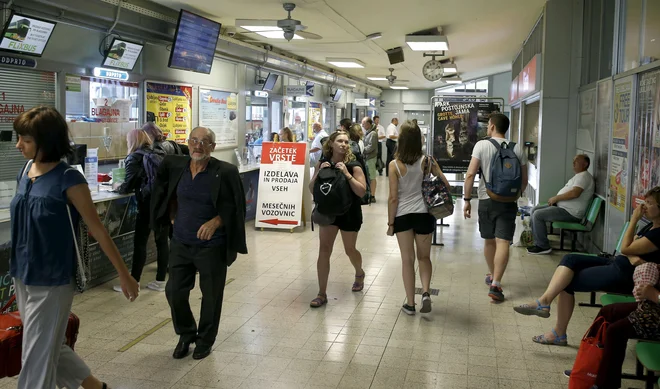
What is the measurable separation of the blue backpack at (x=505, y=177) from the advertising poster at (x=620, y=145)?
100 centimetres

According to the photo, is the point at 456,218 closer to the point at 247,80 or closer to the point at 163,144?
the point at 247,80

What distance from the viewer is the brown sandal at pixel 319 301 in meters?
5.36

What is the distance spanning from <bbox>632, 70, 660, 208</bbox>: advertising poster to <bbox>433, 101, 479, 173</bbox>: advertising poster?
401cm

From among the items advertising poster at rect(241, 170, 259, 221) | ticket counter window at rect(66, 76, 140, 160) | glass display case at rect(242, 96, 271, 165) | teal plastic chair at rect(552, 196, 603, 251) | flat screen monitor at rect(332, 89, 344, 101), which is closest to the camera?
ticket counter window at rect(66, 76, 140, 160)

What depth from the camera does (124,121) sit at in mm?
7691

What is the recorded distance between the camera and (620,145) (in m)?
5.96

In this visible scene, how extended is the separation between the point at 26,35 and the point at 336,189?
Answer: 10.3 ft

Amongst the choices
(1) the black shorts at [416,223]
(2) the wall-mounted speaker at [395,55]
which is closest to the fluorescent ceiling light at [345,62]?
(2) the wall-mounted speaker at [395,55]

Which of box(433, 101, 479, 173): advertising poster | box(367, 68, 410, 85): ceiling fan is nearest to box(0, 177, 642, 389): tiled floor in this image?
box(433, 101, 479, 173): advertising poster

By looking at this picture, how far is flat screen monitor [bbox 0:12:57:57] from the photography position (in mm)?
5508

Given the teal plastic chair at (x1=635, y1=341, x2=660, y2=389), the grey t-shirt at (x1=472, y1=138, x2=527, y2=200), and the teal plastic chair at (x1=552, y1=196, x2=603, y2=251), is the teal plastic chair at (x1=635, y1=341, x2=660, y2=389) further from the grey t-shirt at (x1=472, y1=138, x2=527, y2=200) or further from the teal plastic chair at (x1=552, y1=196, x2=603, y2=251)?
the teal plastic chair at (x1=552, y1=196, x2=603, y2=251)

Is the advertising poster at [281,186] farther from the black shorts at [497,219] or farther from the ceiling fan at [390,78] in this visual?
the ceiling fan at [390,78]

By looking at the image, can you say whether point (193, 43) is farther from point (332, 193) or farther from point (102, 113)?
point (332, 193)

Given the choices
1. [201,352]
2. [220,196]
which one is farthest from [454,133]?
[201,352]
